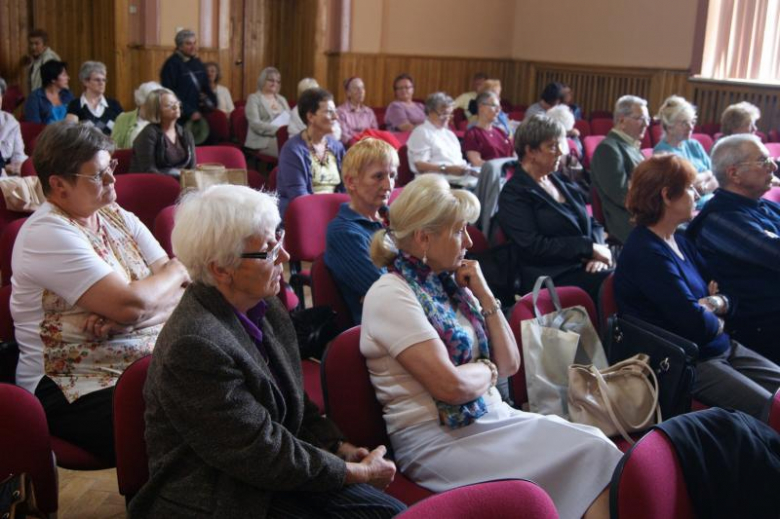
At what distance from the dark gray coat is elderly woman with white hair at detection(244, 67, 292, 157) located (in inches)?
239

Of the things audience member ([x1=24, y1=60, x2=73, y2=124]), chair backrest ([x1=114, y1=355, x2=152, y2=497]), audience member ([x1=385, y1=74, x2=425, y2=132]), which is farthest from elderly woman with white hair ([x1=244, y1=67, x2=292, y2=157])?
chair backrest ([x1=114, y1=355, x2=152, y2=497])

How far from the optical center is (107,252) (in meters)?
2.70

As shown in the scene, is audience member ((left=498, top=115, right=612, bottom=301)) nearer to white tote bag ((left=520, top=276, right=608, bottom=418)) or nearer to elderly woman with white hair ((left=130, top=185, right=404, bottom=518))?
white tote bag ((left=520, top=276, right=608, bottom=418))

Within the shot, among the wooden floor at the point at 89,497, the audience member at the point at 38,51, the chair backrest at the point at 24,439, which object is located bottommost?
the wooden floor at the point at 89,497

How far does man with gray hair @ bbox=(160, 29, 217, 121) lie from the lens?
843cm

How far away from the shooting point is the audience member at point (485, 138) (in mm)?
6750

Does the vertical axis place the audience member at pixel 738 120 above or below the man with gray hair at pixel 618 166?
above

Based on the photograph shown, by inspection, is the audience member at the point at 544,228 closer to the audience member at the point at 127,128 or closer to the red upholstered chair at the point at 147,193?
the red upholstered chair at the point at 147,193

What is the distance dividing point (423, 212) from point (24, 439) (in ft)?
3.81

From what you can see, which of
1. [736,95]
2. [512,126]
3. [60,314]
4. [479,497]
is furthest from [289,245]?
[736,95]

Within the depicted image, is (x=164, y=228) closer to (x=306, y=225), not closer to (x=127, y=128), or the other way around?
(x=306, y=225)

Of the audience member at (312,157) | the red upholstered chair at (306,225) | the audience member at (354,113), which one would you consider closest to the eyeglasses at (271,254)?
the red upholstered chair at (306,225)

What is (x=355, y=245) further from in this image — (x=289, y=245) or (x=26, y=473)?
(x=26, y=473)

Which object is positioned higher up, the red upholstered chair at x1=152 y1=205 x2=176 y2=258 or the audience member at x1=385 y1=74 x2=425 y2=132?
the audience member at x1=385 y1=74 x2=425 y2=132
